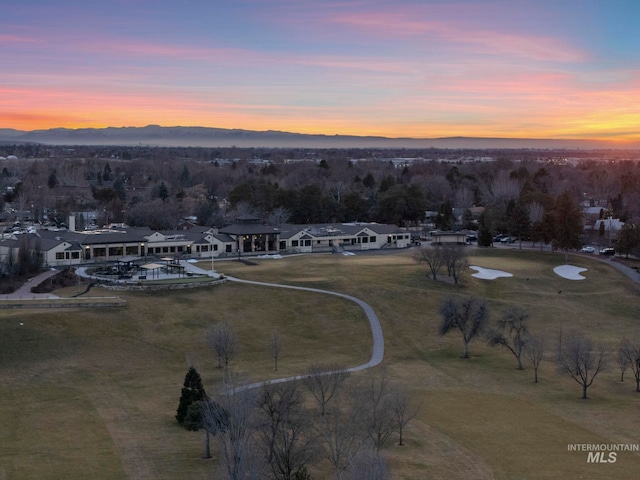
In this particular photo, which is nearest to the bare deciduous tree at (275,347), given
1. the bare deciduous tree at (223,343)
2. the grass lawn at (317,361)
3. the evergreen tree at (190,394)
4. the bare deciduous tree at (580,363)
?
the grass lawn at (317,361)

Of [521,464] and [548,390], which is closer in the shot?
[521,464]

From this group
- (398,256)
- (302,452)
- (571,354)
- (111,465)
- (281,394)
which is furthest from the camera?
(398,256)

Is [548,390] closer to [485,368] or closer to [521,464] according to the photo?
[485,368]

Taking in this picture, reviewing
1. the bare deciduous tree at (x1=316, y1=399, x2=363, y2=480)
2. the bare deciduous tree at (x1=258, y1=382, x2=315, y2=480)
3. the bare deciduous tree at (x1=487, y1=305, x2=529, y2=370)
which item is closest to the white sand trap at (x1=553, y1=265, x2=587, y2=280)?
the bare deciduous tree at (x1=487, y1=305, x2=529, y2=370)

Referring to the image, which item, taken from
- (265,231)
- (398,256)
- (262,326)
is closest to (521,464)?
(262,326)

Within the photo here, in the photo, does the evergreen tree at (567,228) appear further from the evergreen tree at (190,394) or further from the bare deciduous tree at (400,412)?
the evergreen tree at (190,394)
